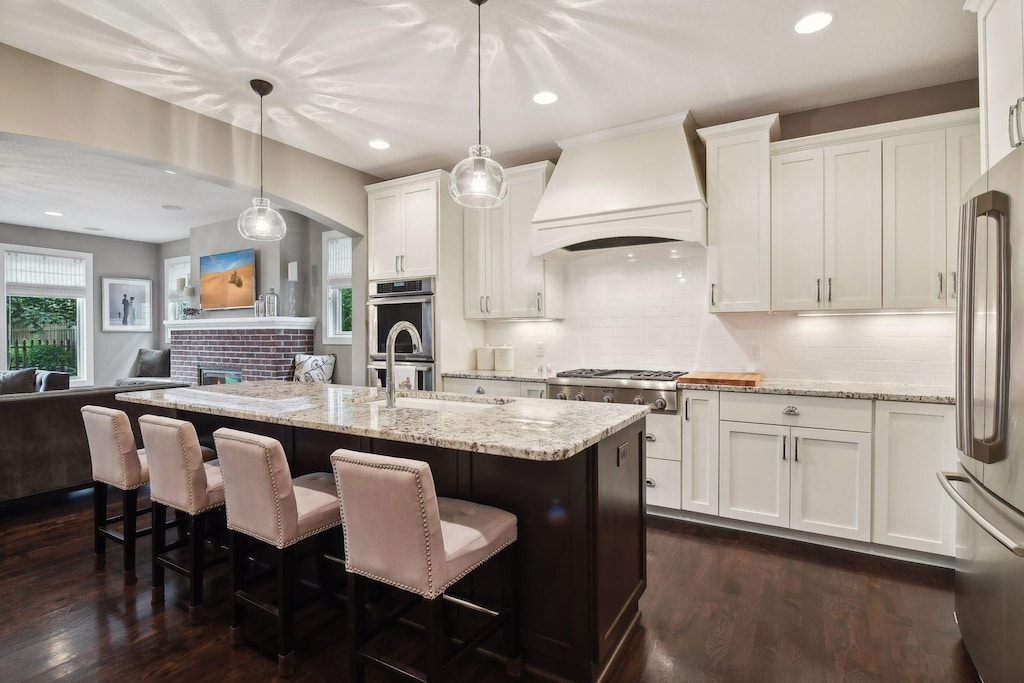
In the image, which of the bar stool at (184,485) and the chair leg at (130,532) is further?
the chair leg at (130,532)

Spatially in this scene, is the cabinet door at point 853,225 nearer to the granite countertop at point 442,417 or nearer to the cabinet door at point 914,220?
the cabinet door at point 914,220

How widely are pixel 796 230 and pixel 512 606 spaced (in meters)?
2.81

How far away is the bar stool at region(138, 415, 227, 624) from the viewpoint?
85.0 inches

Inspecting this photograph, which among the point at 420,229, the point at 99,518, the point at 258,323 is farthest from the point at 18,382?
the point at 420,229

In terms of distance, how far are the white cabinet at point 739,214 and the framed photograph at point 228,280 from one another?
544 centimetres

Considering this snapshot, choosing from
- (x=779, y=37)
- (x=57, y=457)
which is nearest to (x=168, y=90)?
(x=57, y=457)

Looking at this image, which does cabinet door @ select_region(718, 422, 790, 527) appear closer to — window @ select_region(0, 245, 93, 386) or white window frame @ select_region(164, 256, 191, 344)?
white window frame @ select_region(164, 256, 191, 344)

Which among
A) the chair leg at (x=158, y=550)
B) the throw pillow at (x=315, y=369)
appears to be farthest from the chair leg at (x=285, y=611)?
the throw pillow at (x=315, y=369)

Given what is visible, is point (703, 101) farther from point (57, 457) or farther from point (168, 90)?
point (57, 457)

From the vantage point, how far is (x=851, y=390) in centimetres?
289

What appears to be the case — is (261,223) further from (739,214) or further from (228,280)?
(228,280)

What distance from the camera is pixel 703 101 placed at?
328 cm

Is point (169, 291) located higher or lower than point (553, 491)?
higher

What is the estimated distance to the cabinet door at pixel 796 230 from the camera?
10.5ft
